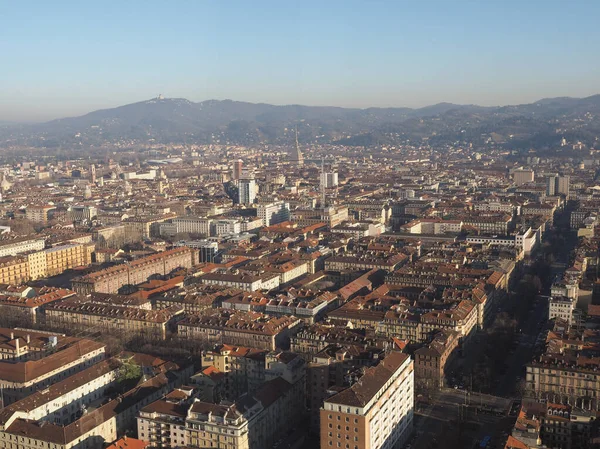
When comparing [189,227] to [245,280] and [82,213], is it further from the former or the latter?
[245,280]

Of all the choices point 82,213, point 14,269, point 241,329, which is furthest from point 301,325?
point 82,213

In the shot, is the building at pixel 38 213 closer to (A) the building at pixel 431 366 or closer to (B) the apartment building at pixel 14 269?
(B) the apartment building at pixel 14 269

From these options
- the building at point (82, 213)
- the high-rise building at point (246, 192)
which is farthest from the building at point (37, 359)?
the high-rise building at point (246, 192)

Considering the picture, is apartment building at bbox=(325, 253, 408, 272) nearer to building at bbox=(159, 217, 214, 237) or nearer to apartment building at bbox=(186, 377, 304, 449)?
building at bbox=(159, 217, 214, 237)

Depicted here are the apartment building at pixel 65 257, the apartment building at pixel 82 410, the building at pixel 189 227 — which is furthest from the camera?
the building at pixel 189 227

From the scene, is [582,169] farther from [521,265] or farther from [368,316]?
[368,316]

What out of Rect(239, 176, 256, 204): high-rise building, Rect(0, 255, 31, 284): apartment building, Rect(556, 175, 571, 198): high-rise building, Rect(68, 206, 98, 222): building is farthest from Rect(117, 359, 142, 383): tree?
Rect(556, 175, 571, 198): high-rise building

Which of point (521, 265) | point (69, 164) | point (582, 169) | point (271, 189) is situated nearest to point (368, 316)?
point (521, 265)
